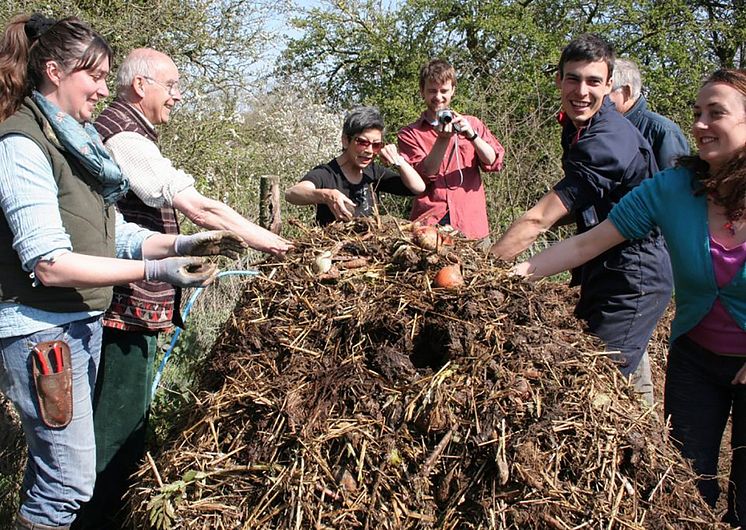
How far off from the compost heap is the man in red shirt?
222 cm

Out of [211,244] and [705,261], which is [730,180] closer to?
[705,261]

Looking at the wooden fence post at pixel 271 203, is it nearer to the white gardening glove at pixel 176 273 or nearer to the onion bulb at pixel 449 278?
the white gardening glove at pixel 176 273

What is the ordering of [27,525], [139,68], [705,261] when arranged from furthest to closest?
[139,68] → [705,261] → [27,525]

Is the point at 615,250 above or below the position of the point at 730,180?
below

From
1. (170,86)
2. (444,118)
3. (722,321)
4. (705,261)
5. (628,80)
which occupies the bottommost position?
(722,321)

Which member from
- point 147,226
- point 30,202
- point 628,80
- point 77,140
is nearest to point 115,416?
point 147,226

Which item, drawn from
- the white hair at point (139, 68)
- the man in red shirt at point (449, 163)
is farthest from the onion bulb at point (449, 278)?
the man in red shirt at point (449, 163)

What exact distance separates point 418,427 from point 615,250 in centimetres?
155

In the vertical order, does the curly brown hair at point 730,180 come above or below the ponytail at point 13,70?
below

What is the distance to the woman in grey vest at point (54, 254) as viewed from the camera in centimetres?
235

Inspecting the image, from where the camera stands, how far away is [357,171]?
4.53 meters

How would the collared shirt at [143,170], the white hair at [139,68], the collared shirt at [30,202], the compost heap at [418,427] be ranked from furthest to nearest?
1. the white hair at [139,68]
2. the collared shirt at [143,170]
3. the collared shirt at [30,202]
4. the compost heap at [418,427]

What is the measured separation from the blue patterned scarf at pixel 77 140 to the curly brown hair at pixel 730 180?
241 cm

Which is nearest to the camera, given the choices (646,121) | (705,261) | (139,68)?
(705,261)
